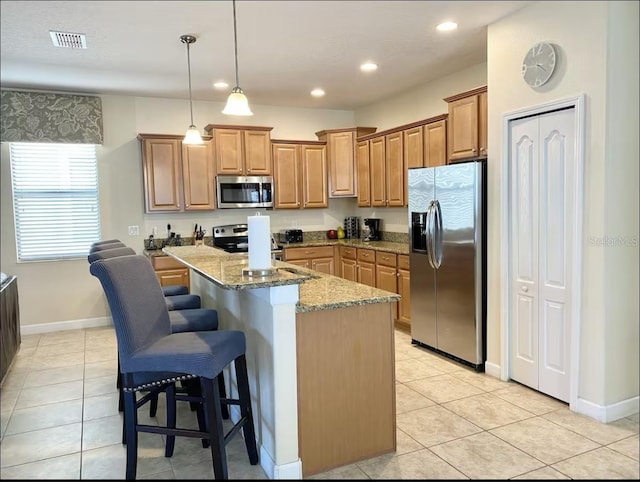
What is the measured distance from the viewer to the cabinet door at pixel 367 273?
213 inches

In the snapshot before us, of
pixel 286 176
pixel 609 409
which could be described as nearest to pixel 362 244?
pixel 286 176

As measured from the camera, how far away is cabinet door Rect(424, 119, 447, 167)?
181 inches

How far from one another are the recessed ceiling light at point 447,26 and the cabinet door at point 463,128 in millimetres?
623

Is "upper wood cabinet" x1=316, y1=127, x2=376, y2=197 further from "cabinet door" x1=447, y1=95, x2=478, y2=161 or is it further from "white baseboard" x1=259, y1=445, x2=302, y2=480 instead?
"white baseboard" x1=259, y1=445, x2=302, y2=480

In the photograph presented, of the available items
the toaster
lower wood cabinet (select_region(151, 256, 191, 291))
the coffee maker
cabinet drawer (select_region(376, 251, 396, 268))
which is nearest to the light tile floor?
cabinet drawer (select_region(376, 251, 396, 268))

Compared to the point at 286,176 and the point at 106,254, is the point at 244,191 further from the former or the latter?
the point at 106,254

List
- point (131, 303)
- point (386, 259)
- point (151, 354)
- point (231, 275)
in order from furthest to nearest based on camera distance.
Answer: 1. point (386, 259)
2. point (231, 275)
3. point (131, 303)
4. point (151, 354)

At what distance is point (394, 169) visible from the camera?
5.46 metres

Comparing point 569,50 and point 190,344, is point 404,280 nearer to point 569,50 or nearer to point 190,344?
point 569,50

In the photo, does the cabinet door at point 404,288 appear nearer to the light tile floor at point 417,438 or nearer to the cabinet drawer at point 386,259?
the cabinet drawer at point 386,259

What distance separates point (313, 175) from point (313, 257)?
1.14 metres

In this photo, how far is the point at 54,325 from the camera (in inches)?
214

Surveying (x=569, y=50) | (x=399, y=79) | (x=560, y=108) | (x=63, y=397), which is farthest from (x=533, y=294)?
(x=63, y=397)

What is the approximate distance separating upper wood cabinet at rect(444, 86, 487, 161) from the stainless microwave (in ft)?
8.29
